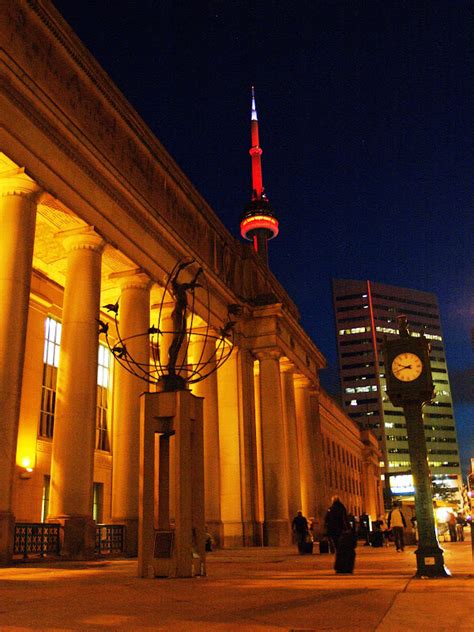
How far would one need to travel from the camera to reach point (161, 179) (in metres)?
27.9

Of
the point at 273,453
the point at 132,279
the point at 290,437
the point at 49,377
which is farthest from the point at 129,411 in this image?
the point at 290,437

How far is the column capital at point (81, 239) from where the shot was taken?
71.2ft

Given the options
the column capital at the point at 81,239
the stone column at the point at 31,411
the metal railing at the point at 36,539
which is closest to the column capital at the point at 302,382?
the stone column at the point at 31,411

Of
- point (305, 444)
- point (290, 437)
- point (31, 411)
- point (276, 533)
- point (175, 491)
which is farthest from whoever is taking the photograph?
point (305, 444)

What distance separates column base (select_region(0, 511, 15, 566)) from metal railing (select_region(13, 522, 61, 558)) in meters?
0.96

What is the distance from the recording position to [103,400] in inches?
1296

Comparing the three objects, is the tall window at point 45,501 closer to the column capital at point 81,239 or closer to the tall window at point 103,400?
the tall window at point 103,400

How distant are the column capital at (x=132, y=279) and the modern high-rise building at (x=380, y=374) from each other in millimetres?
140051

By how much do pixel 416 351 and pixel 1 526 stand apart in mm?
10556

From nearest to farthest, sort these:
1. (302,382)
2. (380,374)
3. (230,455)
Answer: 1. (230,455)
2. (302,382)
3. (380,374)

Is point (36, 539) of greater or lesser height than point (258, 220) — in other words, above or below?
below

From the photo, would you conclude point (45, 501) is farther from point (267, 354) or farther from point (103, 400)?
point (267, 354)

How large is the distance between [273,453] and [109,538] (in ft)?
49.6

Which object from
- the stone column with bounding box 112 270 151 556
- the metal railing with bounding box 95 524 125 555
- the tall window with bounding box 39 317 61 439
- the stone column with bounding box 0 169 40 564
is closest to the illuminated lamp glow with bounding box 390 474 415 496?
the tall window with bounding box 39 317 61 439
